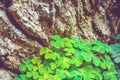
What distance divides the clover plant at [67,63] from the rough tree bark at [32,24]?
0.10m

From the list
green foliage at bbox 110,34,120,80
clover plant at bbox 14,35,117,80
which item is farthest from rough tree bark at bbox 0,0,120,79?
green foliage at bbox 110,34,120,80

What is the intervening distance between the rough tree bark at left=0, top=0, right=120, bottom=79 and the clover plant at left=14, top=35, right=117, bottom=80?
10cm

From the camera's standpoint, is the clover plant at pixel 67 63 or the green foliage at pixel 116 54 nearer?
the clover plant at pixel 67 63

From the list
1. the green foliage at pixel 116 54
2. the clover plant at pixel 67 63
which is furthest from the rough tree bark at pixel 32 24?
the green foliage at pixel 116 54

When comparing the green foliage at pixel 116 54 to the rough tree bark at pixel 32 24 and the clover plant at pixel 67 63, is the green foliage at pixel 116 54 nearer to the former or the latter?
the clover plant at pixel 67 63

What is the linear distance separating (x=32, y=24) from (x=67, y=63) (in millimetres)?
518

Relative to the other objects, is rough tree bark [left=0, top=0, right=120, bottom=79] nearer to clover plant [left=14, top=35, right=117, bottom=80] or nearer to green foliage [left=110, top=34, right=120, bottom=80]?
clover plant [left=14, top=35, right=117, bottom=80]

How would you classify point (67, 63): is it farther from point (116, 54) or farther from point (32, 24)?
point (116, 54)

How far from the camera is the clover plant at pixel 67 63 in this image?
2.69 metres

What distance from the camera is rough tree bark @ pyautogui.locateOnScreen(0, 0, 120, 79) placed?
8.64 feet

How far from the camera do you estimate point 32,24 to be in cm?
272

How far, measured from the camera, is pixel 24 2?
8.84 feet

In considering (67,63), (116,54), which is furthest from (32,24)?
(116,54)

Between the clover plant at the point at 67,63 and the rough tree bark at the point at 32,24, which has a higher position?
the rough tree bark at the point at 32,24
